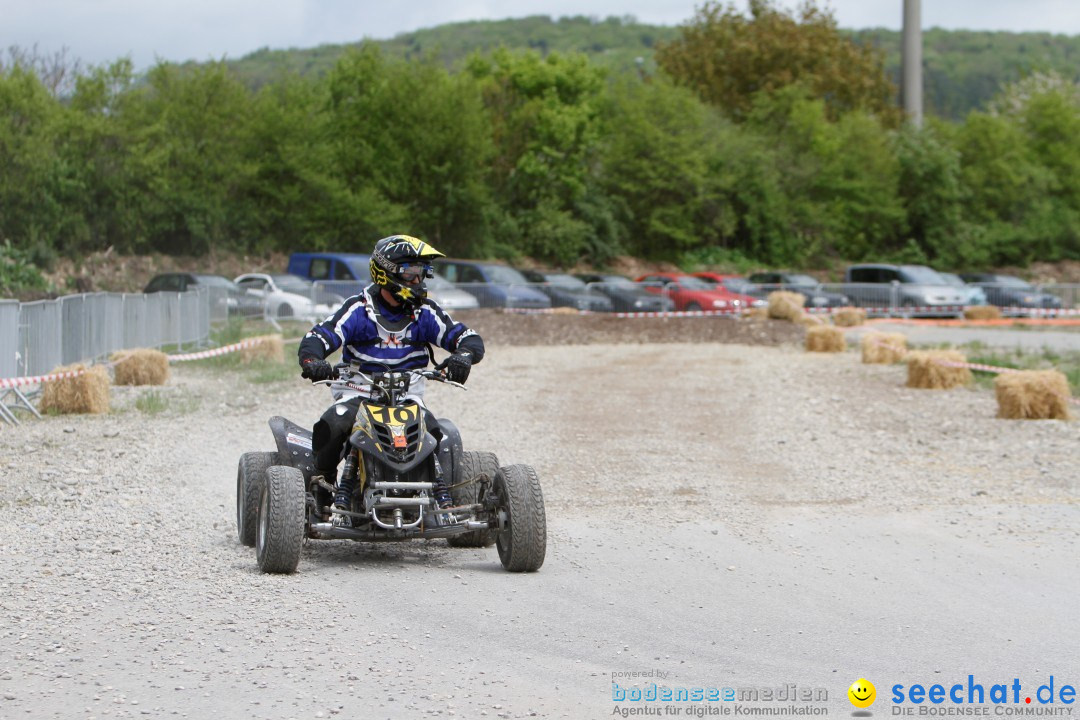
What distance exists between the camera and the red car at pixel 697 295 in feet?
126

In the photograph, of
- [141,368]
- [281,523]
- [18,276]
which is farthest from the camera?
[18,276]

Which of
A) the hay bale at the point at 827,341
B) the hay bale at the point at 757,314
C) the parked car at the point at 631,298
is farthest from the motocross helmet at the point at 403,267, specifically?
the parked car at the point at 631,298

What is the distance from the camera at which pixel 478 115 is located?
5097 centimetres

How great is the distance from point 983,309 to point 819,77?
32753mm

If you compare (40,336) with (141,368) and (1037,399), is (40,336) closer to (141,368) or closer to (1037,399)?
(141,368)

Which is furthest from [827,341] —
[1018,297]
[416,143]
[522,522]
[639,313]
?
[416,143]

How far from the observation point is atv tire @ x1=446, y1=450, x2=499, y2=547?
325 inches

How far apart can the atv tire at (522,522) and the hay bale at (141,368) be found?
12.3m

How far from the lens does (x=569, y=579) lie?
25.7 ft

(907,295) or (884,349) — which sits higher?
(907,295)

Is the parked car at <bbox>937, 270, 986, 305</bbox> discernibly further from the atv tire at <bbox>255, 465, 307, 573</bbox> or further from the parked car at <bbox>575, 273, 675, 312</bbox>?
the atv tire at <bbox>255, 465, 307, 573</bbox>

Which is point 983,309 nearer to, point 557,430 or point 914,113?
point 557,430

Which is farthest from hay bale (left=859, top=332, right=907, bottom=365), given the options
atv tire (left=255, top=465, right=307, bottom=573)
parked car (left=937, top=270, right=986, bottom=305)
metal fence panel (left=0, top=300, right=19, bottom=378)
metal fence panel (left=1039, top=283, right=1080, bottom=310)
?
metal fence panel (left=1039, top=283, right=1080, bottom=310)

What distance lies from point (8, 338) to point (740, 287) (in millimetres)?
28895
